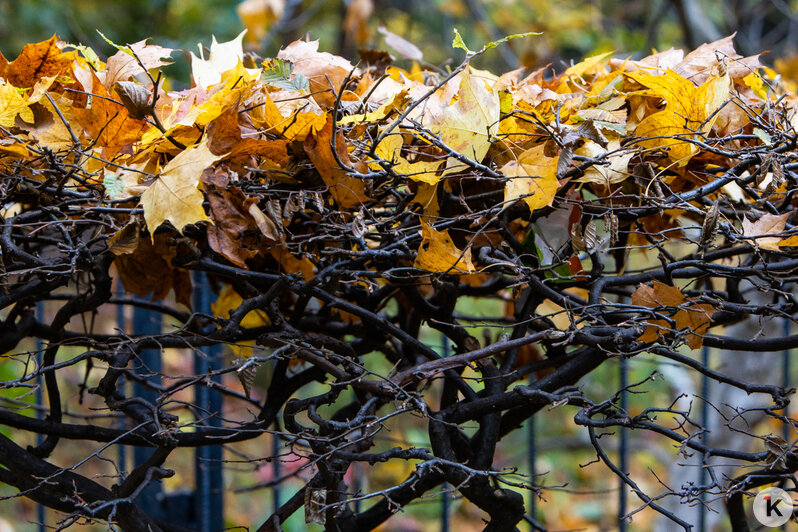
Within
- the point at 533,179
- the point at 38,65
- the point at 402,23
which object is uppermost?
the point at 402,23

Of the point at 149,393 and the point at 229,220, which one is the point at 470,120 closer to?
the point at 229,220

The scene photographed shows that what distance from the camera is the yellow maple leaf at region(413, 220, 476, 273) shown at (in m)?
0.66

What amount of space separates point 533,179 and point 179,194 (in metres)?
0.35

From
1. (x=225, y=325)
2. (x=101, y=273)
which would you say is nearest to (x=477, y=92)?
(x=225, y=325)

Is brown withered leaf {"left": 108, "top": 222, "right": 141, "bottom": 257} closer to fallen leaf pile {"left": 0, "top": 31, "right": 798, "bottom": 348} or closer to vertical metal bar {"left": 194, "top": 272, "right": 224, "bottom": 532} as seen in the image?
fallen leaf pile {"left": 0, "top": 31, "right": 798, "bottom": 348}

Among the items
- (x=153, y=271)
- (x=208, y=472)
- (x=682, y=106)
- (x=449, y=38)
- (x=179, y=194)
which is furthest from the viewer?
(x=449, y=38)

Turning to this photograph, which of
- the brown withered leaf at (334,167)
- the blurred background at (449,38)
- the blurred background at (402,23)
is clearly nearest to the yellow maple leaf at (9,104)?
the brown withered leaf at (334,167)

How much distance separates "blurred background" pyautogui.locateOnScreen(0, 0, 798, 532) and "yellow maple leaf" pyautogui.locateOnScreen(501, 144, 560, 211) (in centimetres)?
183

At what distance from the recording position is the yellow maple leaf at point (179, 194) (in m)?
0.61

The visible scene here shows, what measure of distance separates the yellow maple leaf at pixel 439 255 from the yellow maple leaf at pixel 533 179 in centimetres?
7

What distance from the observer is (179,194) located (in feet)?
2.02

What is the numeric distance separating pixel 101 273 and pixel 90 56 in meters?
0.26

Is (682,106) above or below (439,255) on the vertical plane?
above

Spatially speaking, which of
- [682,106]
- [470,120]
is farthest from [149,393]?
[682,106]
